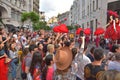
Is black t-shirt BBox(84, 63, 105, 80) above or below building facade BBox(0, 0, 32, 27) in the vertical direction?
below

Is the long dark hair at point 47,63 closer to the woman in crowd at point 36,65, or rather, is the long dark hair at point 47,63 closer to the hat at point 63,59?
the woman in crowd at point 36,65

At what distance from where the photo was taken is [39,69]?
7.30 metres

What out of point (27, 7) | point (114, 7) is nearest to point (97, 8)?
point (114, 7)

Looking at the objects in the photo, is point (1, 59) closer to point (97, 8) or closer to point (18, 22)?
point (97, 8)

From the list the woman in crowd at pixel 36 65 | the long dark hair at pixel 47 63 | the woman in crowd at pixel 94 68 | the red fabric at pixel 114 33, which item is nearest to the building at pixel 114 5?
the red fabric at pixel 114 33

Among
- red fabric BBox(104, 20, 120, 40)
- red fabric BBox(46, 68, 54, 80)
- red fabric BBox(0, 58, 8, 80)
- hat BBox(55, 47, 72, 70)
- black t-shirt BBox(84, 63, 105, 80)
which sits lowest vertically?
red fabric BBox(0, 58, 8, 80)

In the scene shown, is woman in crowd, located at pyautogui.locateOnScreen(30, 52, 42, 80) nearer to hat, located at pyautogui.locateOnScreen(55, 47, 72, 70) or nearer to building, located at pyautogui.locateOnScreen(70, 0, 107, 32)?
hat, located at pyautogui.locateOnScreen(55, 47, 72, 70)

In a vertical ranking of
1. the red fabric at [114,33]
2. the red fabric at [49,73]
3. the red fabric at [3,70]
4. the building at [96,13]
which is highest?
the building at [96,13]

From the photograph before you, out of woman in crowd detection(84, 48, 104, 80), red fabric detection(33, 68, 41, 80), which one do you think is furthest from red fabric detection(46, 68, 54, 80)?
woman in crowd detection(84, 48, 104, 80)

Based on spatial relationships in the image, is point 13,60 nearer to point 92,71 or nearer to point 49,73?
point 49,73

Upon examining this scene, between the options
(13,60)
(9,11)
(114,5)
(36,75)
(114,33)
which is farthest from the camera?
(9,11)

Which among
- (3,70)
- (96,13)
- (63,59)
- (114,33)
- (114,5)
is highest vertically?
(114,5)

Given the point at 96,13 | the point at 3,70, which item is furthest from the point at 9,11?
the point at 3,70

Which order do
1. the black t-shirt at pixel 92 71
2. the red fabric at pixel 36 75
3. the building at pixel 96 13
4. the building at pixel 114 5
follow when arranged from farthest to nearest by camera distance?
the building at pixel 96 13, the building at pixel 114 5, the red fabric at pixel 36 75, the black t-shirt at pixel 92 71
